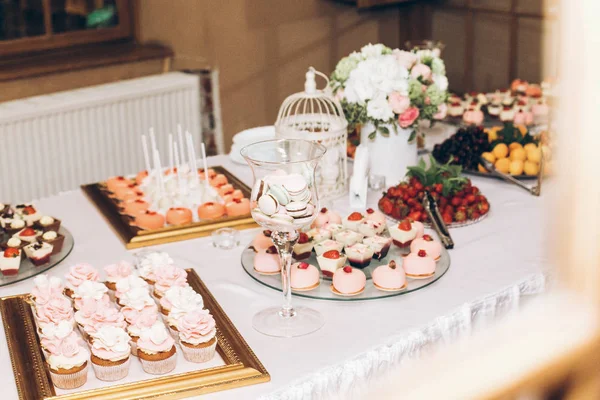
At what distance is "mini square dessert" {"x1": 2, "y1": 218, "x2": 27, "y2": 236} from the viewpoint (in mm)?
1706

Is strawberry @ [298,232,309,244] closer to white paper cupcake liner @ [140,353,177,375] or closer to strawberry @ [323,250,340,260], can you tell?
strawberry @ [323,250,340,260]

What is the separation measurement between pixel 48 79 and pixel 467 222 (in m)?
2.17

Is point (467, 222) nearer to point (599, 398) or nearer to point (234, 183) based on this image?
point (234, 183)

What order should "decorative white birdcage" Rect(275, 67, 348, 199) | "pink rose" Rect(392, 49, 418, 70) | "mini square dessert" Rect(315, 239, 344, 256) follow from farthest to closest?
1. "pink rose" Rect(392, 49, 418, 70)
2. "decorative white birdcage" Rect(275, 67, 348, 199)
3. "mini square dessert" Rect(315, 239, 344, 256)

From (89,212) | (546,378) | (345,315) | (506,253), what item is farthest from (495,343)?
(89,212)

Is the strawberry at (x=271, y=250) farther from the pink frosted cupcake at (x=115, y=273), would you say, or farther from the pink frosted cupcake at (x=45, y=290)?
the pink frosted cupcake at (x=45, y=290)

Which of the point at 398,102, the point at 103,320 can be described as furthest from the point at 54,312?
the point at 398,102

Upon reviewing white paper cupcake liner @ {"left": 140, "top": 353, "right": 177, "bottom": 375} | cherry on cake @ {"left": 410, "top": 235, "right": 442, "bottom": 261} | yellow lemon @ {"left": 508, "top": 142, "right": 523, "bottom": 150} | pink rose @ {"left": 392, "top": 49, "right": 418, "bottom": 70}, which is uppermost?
pink rose @ {"left": 392, "top": 49, "right": 418, "bottom": 70}

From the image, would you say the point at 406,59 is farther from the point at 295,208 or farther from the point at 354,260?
the point at 295,208

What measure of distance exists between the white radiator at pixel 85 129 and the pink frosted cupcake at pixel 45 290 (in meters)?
1.83

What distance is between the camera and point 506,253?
1676mm

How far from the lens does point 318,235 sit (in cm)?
161

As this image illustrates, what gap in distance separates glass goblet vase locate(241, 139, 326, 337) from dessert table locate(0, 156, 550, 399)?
3cm

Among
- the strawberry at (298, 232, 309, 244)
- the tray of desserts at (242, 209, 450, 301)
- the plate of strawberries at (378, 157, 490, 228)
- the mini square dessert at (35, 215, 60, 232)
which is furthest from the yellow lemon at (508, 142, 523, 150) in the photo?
the mini square dessert at (35, 215, 60, 232)
